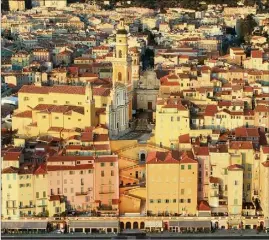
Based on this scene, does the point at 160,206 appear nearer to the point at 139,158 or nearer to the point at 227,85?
the point at 139,158

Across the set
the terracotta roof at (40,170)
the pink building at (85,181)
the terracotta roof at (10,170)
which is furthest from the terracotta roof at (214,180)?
the terracotta roof at (10,170)

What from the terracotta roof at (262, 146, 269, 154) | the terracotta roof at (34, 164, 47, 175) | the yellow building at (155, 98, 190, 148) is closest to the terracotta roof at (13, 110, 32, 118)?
the yellow building at (155, 98, 190, 148)

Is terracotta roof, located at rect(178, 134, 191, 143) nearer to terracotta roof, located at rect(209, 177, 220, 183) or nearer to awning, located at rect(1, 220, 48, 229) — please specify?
terracotta roof, located at rect(209, 177, 220, 183)

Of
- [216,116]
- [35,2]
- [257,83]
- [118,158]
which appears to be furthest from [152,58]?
[35,2]

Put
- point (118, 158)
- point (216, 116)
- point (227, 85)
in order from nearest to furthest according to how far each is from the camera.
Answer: point (118, 158), point (216, 116), point (227, 85)

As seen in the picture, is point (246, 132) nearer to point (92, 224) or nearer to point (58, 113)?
point (92, 224)
